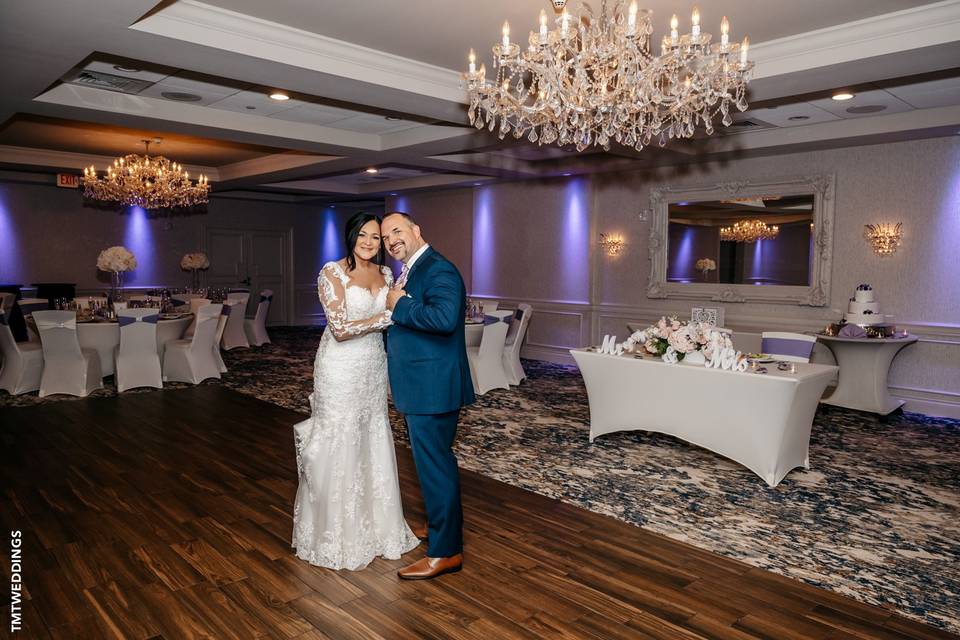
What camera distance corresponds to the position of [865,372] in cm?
695

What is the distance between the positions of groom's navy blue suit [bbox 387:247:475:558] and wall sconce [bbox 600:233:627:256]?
7140 mm

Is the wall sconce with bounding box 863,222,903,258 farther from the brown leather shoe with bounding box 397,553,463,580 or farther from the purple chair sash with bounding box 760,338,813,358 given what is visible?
the brown leather shoe with bounding box 397,553,463,580

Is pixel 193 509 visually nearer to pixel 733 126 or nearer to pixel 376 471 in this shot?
pixel 376 471

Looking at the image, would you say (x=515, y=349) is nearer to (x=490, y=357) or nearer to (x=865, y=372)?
(x=490, y=357)

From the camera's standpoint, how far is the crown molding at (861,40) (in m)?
4.07

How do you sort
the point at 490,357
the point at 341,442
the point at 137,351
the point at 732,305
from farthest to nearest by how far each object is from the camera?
the point at 732,305, the point at 490,357, the point at 137,351, the point at 341,442

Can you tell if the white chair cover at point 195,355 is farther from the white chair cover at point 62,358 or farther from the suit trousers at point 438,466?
the suit trousers at point 438,466

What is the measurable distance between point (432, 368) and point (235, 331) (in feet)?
30.0

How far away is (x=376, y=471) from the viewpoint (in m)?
3.42

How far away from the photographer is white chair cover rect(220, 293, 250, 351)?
11.1m

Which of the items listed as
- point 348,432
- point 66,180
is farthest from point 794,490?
point 66,180

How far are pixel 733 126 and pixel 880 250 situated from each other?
2.12 meters

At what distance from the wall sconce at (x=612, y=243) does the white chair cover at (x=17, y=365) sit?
24.3 feet

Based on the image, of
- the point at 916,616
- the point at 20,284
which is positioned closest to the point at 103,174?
the point at 20,284
